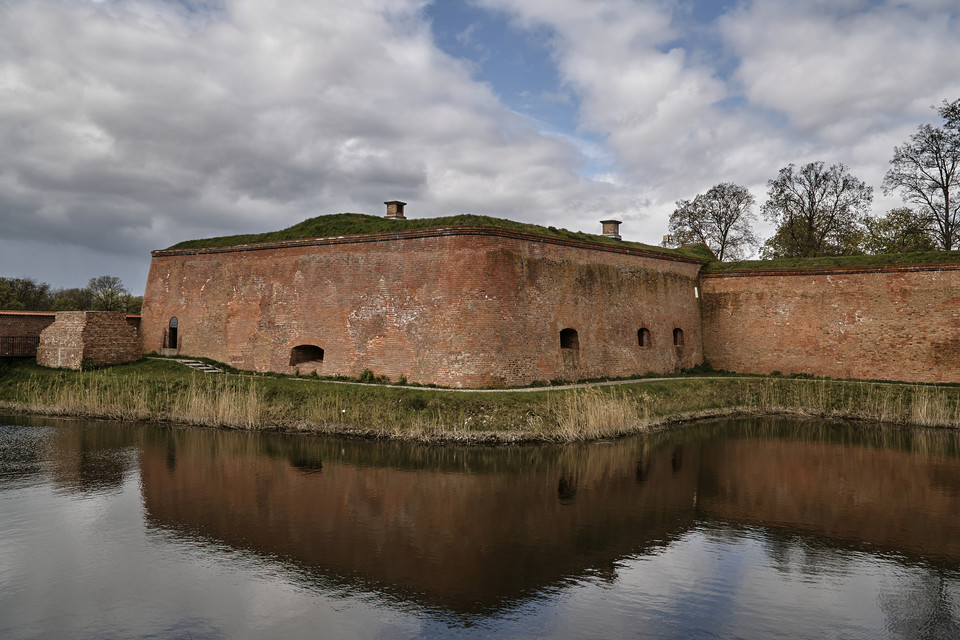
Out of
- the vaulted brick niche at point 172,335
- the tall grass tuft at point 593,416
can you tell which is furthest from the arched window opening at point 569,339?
the vaulted brick niche at point 172,335

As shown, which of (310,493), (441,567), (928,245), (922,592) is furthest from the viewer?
(928,245)

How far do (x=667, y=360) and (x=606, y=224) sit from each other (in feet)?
16.1

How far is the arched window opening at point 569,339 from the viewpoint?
16062mm

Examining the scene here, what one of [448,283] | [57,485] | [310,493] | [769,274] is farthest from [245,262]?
[769,274]

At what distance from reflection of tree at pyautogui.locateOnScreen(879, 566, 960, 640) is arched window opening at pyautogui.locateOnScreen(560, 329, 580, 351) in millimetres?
9831

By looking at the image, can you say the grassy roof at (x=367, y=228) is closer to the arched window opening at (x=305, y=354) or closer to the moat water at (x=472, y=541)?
the arched window opening at (x=305, y=354)

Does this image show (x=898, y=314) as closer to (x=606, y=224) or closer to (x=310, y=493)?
(x=606, y=224)

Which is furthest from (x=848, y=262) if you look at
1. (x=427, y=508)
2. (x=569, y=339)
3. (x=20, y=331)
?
(x=20, y=331)

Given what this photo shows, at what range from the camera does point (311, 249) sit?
55.1 feet

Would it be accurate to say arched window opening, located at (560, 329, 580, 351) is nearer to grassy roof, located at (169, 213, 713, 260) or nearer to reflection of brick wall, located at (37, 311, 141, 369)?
grassy roof, located at (169, 213, 713, 260)

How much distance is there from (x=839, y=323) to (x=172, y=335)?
67.0 feet

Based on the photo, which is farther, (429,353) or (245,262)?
(245,262)

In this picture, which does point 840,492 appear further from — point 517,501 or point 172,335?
point 172,335

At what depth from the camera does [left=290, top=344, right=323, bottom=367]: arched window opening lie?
54.7 feet
